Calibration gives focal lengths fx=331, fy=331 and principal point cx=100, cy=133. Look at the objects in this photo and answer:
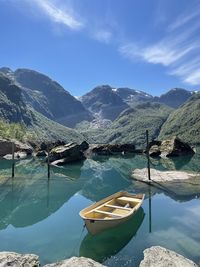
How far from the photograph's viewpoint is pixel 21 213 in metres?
38.4

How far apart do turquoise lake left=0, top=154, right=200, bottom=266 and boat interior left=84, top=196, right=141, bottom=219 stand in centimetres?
130

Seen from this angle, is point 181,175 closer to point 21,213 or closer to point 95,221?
point 21,213

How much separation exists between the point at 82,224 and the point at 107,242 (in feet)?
21.1

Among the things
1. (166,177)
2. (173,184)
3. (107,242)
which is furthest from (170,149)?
(107,242)

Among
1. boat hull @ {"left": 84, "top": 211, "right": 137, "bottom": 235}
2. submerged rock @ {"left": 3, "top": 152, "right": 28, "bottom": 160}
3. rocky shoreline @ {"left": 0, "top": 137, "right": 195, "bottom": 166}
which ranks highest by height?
rocky shoreline @ {"left": 0, "top": 137, "right": 195, "bottom": 166}

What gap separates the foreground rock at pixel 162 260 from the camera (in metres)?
17.3

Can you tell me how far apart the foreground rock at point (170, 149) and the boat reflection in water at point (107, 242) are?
90.4 meters

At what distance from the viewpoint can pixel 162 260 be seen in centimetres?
1780

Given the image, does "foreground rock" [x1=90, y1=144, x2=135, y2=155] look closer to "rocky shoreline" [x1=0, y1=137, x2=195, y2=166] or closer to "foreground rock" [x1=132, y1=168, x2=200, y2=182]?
"rocky shoreline" [x1=0, y1=137, x2=195, y2=166]

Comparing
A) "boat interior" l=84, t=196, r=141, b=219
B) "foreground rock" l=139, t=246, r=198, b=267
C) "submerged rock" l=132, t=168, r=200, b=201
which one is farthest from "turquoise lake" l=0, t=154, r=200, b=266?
"foreground rock" l=139, t=246, r=198, b=267

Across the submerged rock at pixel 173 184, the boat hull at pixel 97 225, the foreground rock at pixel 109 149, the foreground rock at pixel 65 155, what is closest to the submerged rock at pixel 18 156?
the foreground rock at pixel 65 155

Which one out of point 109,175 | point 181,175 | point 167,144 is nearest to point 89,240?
point 181,175

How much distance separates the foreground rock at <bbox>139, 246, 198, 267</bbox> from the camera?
17344 millimetres

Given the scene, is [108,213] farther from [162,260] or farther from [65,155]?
[65,155]
